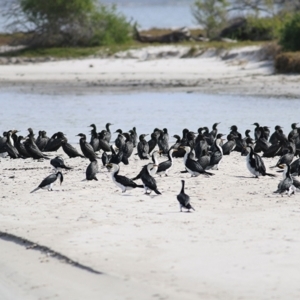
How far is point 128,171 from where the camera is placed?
16.3 meters

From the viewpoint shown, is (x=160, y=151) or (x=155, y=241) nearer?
(x=155, y=241)

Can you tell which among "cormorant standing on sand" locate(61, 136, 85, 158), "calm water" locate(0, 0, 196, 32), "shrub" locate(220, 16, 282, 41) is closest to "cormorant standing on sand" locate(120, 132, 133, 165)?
"cormorant standing on sand" locate(61, 136, 85, 158)

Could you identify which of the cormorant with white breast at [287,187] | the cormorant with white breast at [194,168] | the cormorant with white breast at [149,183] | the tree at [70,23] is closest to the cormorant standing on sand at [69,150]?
the cormorant with white breast at [194,168]

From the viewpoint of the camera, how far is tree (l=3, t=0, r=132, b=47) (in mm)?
44625

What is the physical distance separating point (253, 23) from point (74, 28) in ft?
27.3

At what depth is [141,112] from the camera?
27391mm

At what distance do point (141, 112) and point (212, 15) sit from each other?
2280 cm

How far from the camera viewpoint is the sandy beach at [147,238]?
28.6ft

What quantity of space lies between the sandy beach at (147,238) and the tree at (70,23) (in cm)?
2742

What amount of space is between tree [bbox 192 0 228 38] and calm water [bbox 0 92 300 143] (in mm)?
16659

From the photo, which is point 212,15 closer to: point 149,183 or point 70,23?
point 70,23

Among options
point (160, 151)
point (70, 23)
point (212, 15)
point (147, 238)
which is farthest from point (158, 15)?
point (147, 238)

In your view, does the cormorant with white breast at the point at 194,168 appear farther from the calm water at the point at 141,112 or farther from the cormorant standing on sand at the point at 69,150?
the calm water at the point at 141,112

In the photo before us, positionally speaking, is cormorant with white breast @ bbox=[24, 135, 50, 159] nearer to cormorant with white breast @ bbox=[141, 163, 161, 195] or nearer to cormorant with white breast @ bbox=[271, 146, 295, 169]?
cormorant with white breast @ bbox=[271, 146, 295, 169]
